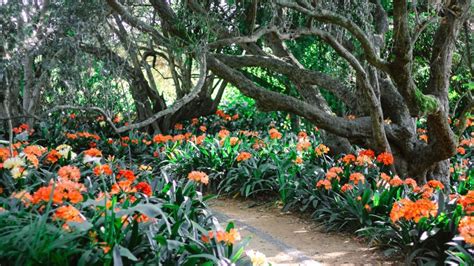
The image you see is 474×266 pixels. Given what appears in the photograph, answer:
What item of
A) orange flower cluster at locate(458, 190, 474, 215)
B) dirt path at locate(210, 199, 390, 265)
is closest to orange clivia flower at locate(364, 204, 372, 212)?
dirt path at locate(210, 199, 390, 265)

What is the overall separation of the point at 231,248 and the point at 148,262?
61 centimetres

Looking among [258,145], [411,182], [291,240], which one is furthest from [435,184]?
[258,145]

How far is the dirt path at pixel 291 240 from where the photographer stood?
458 centimetres

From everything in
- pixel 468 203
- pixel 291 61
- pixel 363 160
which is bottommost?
pixel 468 203

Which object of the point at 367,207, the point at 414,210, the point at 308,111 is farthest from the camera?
the point at 308,111

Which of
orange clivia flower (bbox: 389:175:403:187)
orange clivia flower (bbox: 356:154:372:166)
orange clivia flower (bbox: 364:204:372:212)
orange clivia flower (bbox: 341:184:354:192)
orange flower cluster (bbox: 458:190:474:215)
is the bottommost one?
orange clivia flower (bbox: 364:204:372:212)

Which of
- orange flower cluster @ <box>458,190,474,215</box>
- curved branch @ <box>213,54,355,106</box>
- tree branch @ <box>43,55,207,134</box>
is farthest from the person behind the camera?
curved branch @ <box>213,54,355,106</box>

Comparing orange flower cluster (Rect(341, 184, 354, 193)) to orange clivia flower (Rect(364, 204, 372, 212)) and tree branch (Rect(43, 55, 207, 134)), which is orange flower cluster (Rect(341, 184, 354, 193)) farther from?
tree branch (Rect(43, 55, 207, 134))

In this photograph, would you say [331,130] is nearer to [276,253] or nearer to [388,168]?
[388,168]

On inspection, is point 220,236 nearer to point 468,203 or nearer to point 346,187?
point 468,203

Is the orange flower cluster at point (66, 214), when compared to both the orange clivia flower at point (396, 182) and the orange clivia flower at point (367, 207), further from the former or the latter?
the orange clivia flower at point (396, 182)

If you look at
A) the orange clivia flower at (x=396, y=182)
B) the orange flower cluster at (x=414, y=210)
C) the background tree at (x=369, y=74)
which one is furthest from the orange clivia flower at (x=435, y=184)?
the orange flower cluster at (x=414, y=210)

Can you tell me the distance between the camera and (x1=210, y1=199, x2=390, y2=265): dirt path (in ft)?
15.0

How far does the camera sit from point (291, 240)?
5195 millimetres
